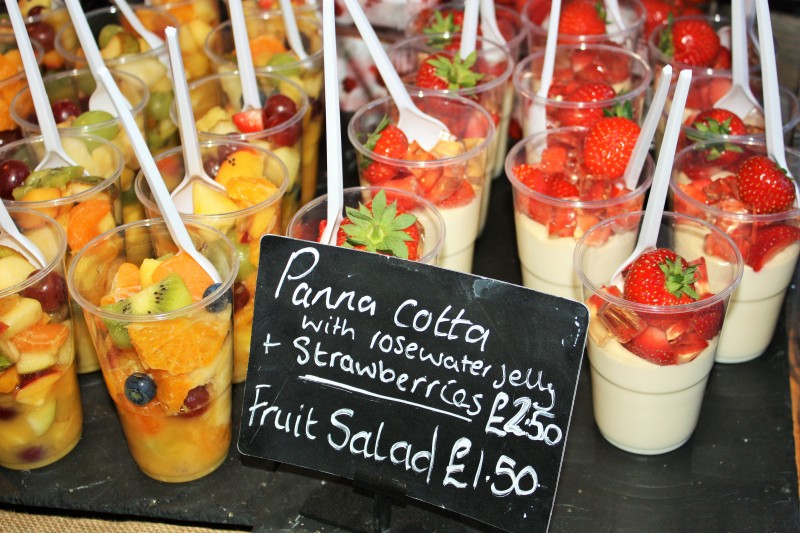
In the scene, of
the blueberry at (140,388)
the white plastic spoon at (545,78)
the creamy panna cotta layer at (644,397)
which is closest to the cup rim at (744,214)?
the creamy panna cotta layer at (644,397)

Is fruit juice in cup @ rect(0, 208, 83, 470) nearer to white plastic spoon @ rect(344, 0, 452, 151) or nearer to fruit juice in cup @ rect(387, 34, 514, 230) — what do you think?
white plastic spoon @ rect(344, 0, 452, 151)

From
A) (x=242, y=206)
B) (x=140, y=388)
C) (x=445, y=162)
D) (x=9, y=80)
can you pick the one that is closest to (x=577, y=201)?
(x=445, y=162)

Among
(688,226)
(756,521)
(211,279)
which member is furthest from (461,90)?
(756,521)

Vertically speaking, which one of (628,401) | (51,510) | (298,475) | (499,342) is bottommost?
(51,510)

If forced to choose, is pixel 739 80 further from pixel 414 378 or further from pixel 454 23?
pixel 414 378

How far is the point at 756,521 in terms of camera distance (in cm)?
153

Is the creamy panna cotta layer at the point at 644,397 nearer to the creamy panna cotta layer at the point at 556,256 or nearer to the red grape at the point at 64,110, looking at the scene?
the creamy panna cotta layer at the point at 556,256

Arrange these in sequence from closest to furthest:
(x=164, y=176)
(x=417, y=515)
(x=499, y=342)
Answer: (x=499, y=342) < (x=417, y=515) < (x=164, y=176)

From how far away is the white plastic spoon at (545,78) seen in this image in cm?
191

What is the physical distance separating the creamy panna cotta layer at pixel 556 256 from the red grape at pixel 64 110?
99cm

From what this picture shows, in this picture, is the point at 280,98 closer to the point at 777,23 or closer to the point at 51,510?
the point at 51,510

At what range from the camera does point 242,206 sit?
169cm

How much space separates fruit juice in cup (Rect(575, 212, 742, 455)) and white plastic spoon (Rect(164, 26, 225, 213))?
28.1 inches

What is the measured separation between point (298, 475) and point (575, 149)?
0.86 meters
